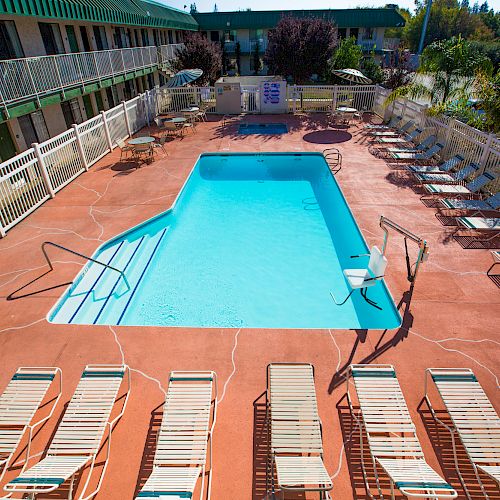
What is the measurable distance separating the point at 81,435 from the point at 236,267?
18.7ft

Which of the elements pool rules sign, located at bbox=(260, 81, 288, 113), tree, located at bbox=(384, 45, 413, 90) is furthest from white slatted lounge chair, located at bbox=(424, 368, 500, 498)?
tree, located at bbox=(384, 45, 413, 90)

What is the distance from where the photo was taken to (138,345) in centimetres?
641

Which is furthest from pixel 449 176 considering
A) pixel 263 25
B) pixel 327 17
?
pixel 263 25

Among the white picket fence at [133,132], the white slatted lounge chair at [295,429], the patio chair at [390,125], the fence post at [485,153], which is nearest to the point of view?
the white slatted lounge chair at [295,429]

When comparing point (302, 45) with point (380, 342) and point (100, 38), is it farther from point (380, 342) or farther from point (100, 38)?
point (380, 342)

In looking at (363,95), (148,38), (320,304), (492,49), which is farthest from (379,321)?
(492,49)

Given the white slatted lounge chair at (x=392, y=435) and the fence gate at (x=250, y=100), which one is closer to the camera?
the white slatted lounge chair at (x=392, y=435)

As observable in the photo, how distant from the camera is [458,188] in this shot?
11.1 m

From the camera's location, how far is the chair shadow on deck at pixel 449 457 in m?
4.35

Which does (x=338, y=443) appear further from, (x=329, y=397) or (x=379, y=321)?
(x=379, y=321)

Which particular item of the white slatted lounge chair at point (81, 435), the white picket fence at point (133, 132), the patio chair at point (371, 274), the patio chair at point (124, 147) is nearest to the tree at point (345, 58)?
the white picket fence at point (133, 132)

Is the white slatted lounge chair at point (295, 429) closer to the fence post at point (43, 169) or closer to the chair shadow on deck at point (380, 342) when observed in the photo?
the chair shadow on deck at point (380, 342)

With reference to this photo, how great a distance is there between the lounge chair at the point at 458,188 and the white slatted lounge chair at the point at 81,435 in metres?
10.2

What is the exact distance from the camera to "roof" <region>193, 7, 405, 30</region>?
117 ft
